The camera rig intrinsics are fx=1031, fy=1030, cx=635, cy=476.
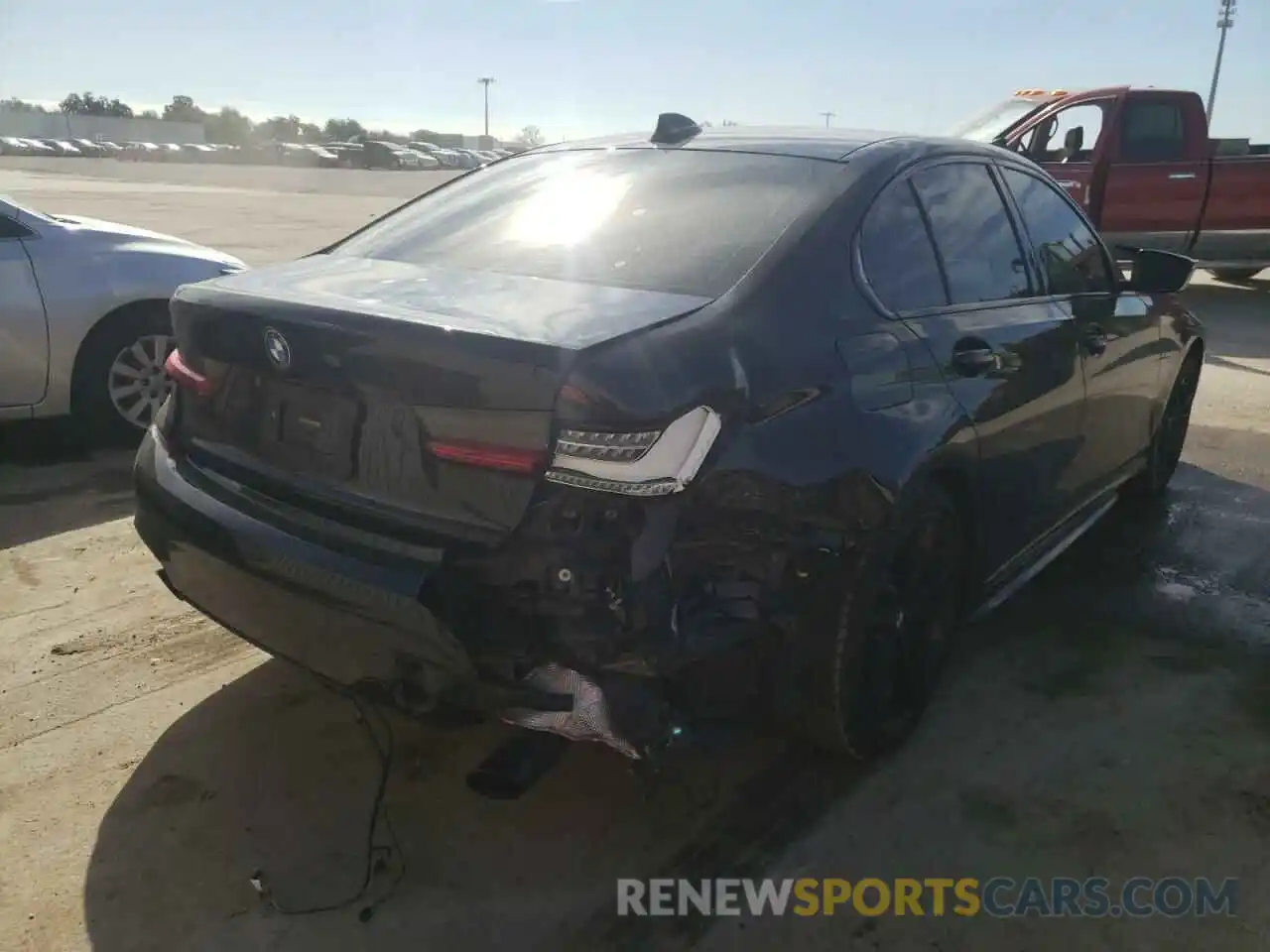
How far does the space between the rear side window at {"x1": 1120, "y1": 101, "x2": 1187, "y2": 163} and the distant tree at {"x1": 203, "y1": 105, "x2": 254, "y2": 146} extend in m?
104

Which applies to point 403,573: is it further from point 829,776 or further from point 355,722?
point 829,776

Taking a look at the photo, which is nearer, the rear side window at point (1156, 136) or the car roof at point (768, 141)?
the car roof at point (768, 141)

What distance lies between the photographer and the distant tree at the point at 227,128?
10300cm

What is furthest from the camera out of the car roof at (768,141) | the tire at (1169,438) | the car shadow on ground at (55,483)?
the tire at (1169,438)

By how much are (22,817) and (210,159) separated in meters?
83.0

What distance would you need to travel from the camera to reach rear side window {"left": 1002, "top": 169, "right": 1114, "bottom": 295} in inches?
138

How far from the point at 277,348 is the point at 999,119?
11.0 m

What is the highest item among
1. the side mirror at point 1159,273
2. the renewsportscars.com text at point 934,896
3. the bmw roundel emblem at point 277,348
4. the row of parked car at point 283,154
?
the row of parked car at point 283,154

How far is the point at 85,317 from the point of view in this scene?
16.3ft

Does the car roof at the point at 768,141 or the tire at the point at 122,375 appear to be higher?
the car roof at the point at 768,141

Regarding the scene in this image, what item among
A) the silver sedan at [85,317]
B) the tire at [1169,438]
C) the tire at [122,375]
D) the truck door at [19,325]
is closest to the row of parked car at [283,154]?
the silver sedan at [85,317]

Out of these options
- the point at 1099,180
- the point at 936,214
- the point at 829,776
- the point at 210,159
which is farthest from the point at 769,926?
the point at 210,159

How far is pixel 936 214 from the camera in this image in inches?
118

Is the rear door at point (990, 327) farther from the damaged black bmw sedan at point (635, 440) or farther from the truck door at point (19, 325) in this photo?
the truck door at point (19, 325)
